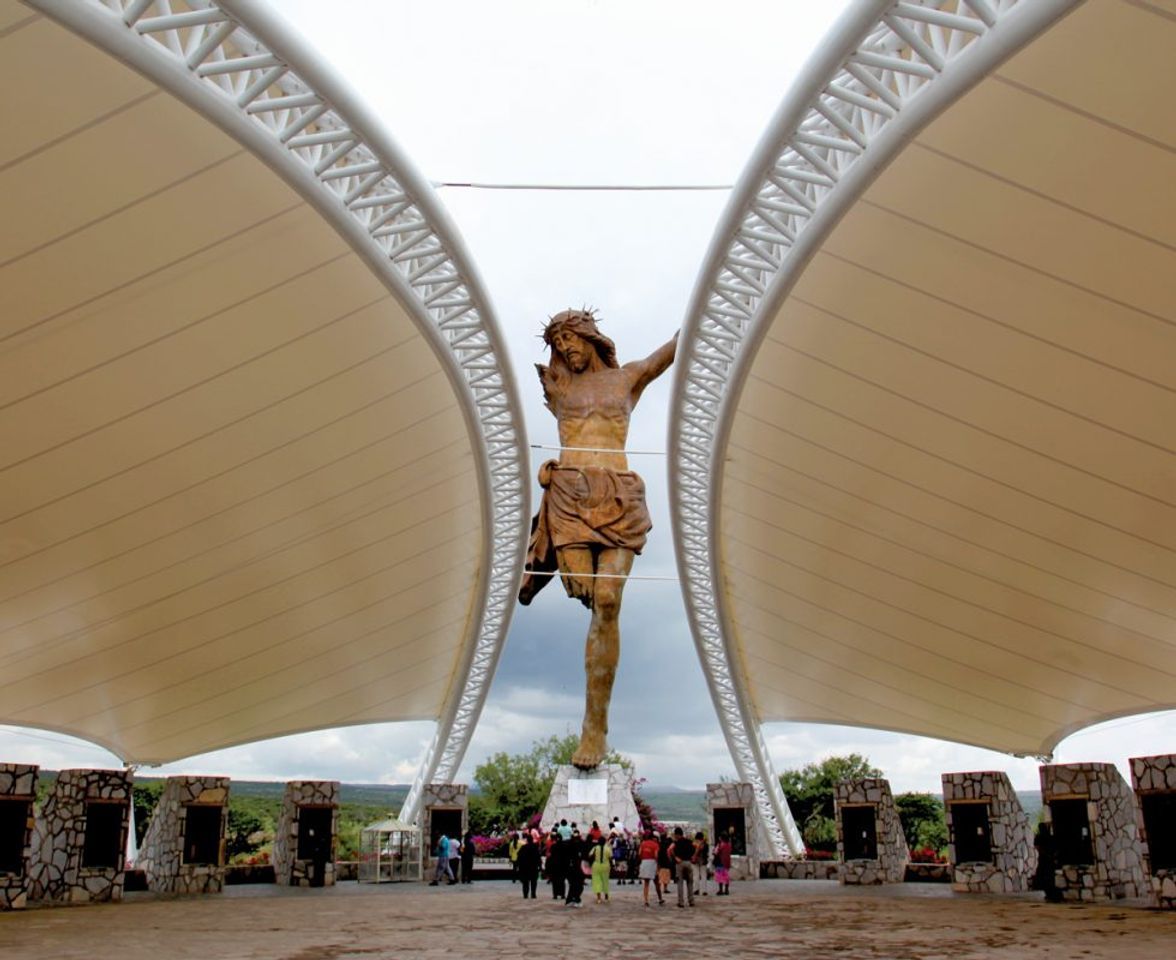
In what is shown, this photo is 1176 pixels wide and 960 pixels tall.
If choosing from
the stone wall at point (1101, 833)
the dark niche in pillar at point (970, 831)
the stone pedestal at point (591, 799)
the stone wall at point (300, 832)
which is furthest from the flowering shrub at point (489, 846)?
the stone wall at point (1101, 833)

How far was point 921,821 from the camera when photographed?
7200 cm

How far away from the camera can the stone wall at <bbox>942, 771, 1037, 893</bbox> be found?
19578 mm

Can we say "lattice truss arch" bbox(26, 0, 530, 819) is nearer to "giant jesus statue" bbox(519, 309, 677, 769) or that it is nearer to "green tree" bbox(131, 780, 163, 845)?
"giant jesus statue" bbox(519, 309, 677, 769)

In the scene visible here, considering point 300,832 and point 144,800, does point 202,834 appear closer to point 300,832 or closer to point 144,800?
point 300,832

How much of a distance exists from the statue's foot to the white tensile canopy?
6.02 metres

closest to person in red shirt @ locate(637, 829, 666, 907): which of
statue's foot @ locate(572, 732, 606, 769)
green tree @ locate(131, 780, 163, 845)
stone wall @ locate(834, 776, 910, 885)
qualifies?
statue's foot @ locate(572, 732, 606, 769)

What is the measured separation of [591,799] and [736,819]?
391 centimetres

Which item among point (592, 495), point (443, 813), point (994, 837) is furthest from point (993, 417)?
point (443, 813)

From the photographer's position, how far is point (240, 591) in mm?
23594

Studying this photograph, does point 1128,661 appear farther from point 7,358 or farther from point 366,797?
point 366,797

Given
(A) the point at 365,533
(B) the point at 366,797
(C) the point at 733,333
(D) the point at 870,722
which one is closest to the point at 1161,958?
(C) the point at 733,333

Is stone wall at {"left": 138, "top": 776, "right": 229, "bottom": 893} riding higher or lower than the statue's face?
lower

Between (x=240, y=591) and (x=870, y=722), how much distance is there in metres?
19.4

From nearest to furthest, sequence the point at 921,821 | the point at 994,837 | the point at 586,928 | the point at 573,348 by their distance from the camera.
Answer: the point at 586,928
the point at 994,837
the point at 573,348
the point at 921,821
